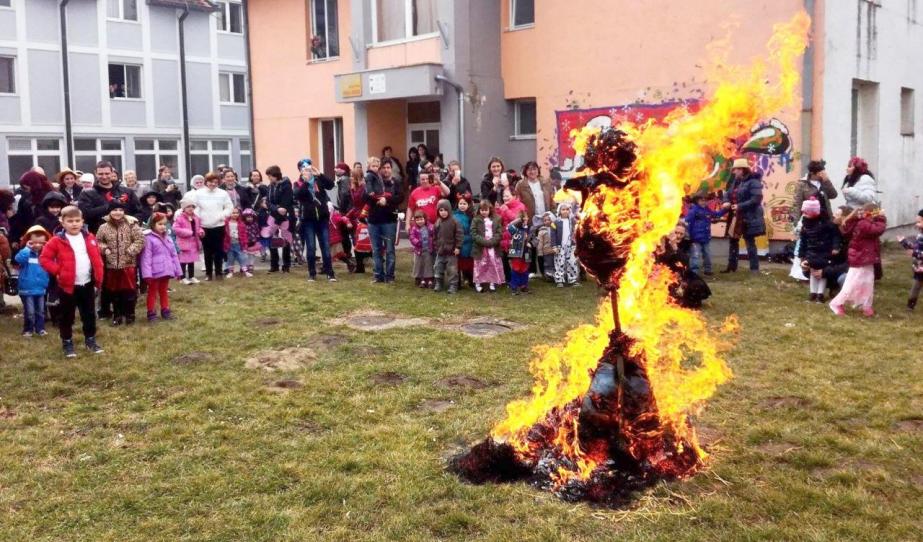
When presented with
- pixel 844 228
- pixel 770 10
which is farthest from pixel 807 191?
pixel 770 10

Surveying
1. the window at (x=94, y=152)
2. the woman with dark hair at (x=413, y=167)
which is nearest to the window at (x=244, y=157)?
the window at (x=94, y=152)

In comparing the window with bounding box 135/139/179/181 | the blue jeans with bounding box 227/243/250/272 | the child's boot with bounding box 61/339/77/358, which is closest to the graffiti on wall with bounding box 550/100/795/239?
the blue jeans with bounding box 227/243/250/272

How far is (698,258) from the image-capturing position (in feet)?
42.7

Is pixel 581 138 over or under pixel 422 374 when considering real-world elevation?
over

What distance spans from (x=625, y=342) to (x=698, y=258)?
27.4 ft

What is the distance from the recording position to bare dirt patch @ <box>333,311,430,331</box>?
988cm

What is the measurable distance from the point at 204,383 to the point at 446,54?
12.0m

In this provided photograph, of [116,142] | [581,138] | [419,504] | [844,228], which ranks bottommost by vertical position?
[419,504]

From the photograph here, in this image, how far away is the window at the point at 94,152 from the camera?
3231cm

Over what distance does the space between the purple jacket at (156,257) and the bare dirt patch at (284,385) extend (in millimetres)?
3847

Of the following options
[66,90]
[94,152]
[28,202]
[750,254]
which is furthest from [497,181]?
[94,152]

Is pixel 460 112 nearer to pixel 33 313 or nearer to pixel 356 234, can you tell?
pixel 356 234

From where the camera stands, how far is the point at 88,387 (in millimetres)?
7527

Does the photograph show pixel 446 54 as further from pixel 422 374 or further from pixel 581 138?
pixel 581 138
